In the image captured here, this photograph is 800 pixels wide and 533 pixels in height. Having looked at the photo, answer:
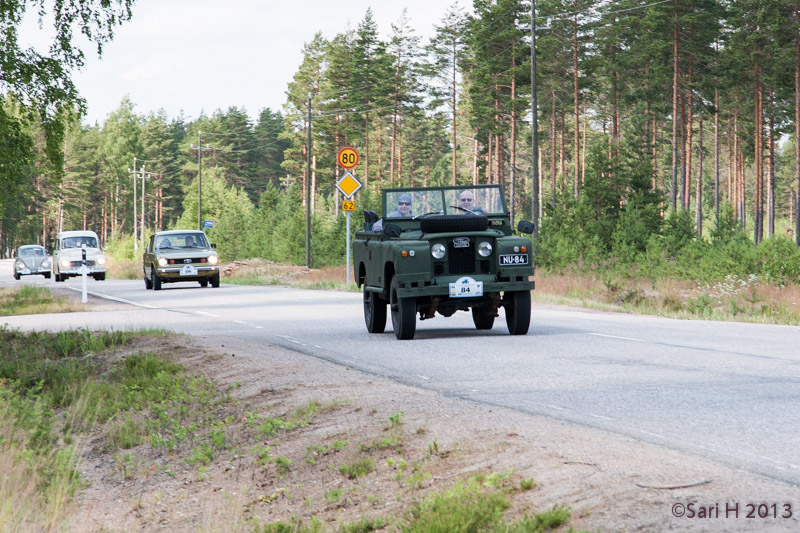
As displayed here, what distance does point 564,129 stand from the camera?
86375mm

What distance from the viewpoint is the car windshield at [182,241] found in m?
33.4

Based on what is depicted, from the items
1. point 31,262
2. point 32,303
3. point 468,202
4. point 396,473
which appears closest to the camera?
point 396,473

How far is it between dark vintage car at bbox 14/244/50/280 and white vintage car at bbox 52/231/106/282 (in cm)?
1006

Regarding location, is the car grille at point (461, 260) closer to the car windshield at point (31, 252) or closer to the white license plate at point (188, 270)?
the white license plate at point (188, 270)

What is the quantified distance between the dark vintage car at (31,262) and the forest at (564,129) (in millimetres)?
10450

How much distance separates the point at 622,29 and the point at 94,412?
2555 inches

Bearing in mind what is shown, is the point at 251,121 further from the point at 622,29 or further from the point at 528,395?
the point at 528,395

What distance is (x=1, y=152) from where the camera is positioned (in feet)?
69.0

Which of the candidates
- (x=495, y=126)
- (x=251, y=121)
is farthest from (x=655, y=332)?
(x=251, y=121)

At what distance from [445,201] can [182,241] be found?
2139cm

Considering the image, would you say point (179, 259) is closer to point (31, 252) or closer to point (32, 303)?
point (32, 303)

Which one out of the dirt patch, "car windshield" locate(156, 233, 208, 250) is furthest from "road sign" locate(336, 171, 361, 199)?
the dirt patch

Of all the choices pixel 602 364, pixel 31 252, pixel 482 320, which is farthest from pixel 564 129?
pixel 602 364

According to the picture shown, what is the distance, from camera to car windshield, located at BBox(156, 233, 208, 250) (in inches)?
1316
